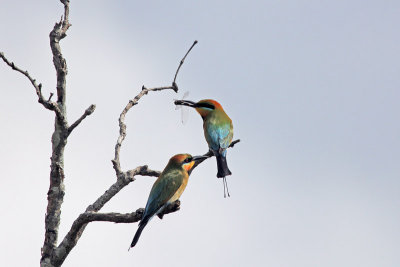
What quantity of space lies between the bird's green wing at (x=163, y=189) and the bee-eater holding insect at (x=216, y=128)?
1011 millimetres

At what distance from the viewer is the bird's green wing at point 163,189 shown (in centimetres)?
629

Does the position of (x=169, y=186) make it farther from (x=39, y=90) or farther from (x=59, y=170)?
(x=39, y=90)

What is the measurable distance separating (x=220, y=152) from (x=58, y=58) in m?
2.43

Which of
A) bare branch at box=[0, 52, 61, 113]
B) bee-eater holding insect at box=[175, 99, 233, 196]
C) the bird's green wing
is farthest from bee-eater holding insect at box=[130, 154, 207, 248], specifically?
bare branch at box=[0, 52, 61, 113]

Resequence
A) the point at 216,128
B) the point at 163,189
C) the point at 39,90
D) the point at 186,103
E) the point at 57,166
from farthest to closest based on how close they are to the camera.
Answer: the point at 186,103 < the point at 216,128 < the point at 163,189 < the point at 57,166 < the point at 39,90

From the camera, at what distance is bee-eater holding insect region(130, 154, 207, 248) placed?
20.0ft

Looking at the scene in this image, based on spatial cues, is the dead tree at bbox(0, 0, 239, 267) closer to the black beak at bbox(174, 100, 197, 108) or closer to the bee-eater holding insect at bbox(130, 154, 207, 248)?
the bee-eater holding insect at bbox(130, 154, 207, 248)

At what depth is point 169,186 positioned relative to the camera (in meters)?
6.66

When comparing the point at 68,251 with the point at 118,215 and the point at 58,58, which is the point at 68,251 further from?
the point at 58,58

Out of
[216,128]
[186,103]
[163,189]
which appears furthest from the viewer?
[186,103]

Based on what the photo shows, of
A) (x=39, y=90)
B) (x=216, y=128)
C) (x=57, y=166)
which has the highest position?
(x=216, y=128)

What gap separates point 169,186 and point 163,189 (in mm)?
89

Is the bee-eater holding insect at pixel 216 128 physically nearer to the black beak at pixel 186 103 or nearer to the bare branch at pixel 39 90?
the black beak at pixel 186 103

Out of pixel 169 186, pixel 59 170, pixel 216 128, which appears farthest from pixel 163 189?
pixel 216 128
